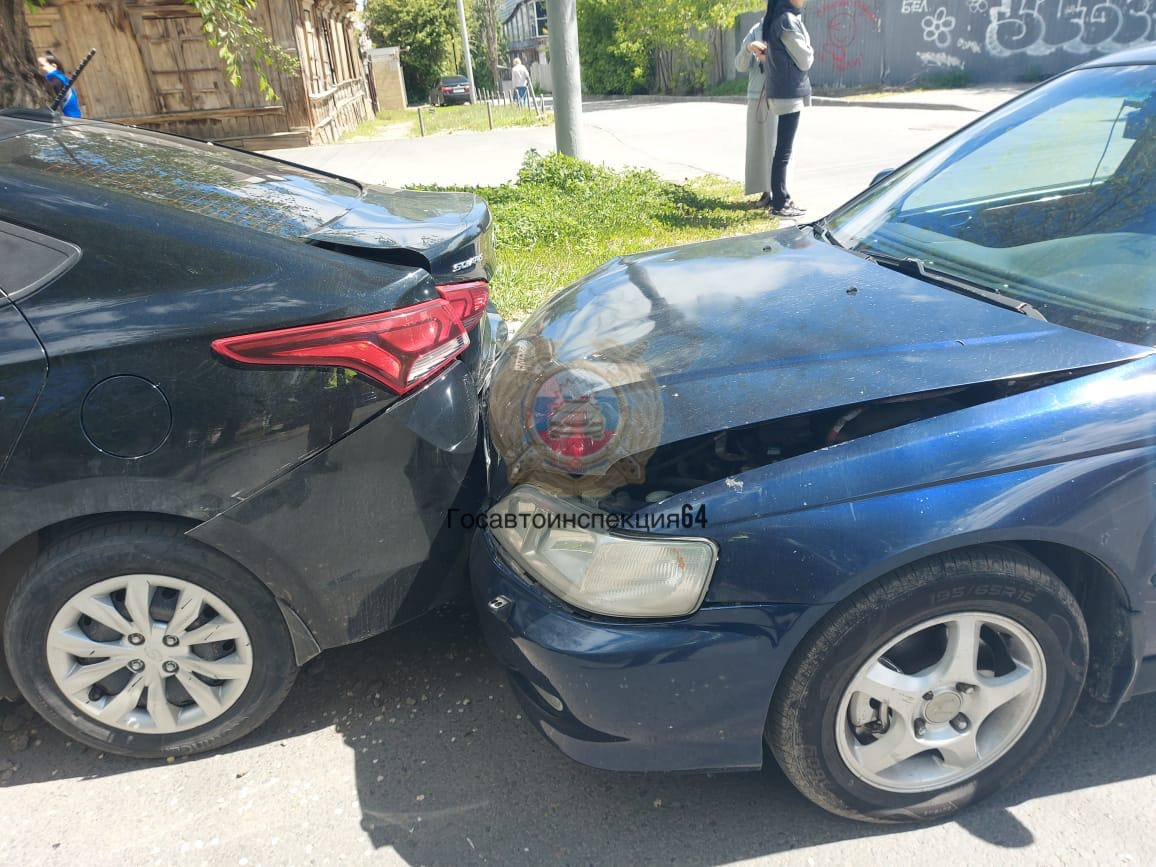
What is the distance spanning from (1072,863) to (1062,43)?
25017 millimetres

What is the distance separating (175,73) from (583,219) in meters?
14.6

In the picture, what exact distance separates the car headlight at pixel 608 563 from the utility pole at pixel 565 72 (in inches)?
332

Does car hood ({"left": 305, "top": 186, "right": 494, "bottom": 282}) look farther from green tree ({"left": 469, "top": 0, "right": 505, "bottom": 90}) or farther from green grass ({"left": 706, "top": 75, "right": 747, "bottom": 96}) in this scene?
green tree ({"left": 469, "top": 0, "right": 505, "bottom": 90})

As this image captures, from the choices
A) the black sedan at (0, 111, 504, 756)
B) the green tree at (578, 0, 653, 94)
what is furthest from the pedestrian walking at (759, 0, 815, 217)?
the green tree at (578, 0, 653, 94)

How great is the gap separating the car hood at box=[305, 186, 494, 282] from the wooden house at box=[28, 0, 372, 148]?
16398mm

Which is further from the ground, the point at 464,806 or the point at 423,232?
the point at 423,232

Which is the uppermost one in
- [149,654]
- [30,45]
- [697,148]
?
[30,45]

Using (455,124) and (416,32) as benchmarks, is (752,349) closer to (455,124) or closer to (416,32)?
(455,124)

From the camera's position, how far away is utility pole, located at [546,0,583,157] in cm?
941

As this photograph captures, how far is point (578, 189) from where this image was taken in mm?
9281

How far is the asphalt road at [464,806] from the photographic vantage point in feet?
6.88

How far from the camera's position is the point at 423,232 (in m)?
2.78

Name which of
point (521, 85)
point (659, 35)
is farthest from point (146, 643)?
point (659, 35)

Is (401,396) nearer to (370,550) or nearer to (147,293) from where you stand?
(370,550)
